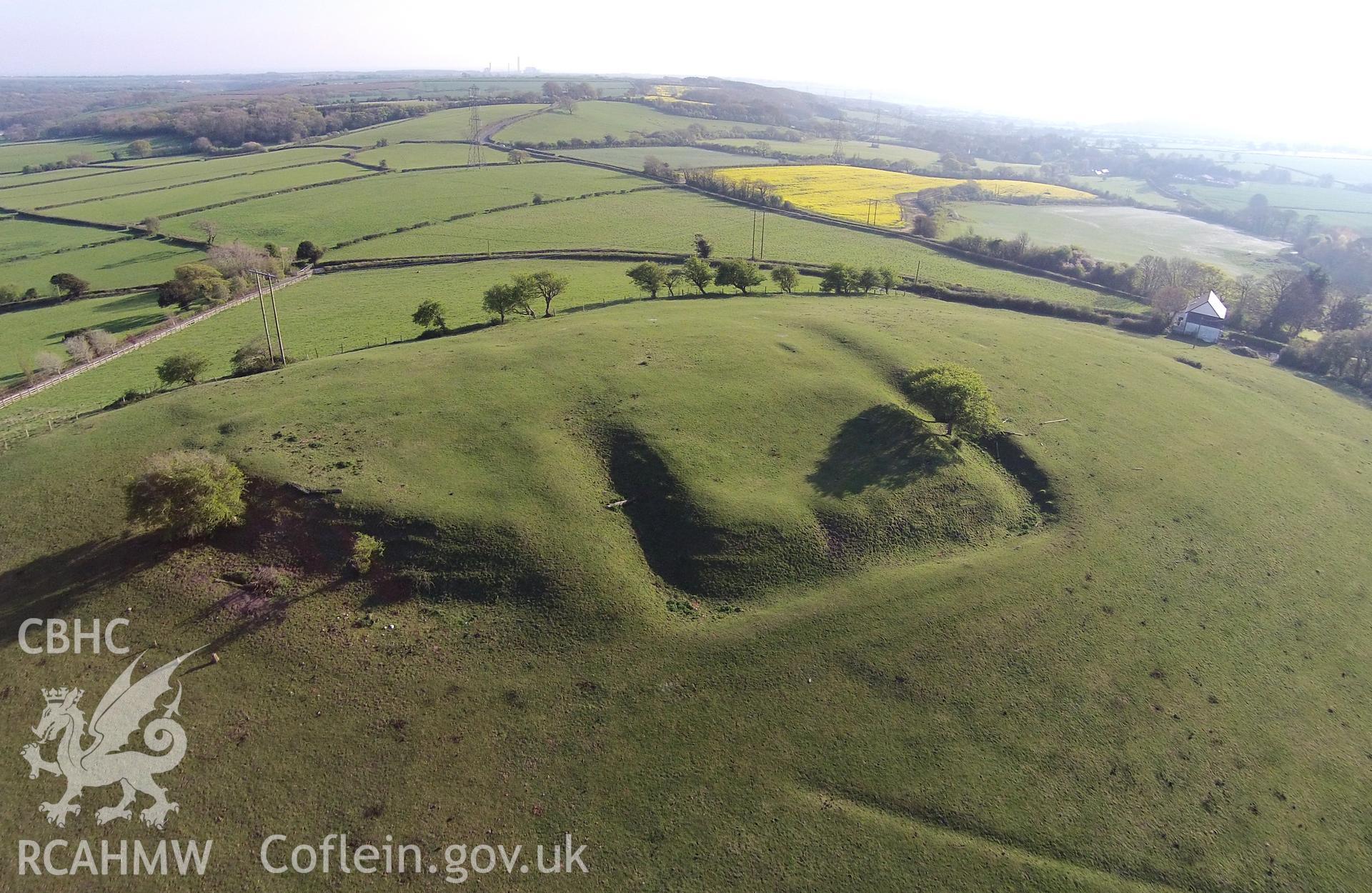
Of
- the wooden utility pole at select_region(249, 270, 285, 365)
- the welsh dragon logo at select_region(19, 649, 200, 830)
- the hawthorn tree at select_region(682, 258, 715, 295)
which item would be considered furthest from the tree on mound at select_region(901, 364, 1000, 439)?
the wooden utility pole at select_region(249, 270, 285, 365)

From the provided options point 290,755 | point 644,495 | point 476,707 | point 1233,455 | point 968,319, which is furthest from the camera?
point 968,319

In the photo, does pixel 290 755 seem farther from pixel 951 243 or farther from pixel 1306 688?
pixel 951 243

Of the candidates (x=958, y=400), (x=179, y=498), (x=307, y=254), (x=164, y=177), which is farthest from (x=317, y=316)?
(x=164, y=177)

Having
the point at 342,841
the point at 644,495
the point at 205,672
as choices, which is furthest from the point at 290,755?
the point at 644,495

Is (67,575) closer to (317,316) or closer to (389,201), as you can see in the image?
(317,316)

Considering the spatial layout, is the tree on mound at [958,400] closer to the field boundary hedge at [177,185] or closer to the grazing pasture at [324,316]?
the grazing pasture at [324,316]

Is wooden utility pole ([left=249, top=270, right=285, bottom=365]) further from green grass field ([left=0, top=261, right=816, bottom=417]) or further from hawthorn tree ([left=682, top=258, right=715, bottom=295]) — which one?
hawthorn tree ([left=682, top=258, right=715, bottom=295])

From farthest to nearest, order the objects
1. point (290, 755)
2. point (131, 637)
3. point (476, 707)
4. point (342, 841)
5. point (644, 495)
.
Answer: point (644, 495) → point (131, 637) → point (476, 707) → point (290, 755) → point (342, 841)
